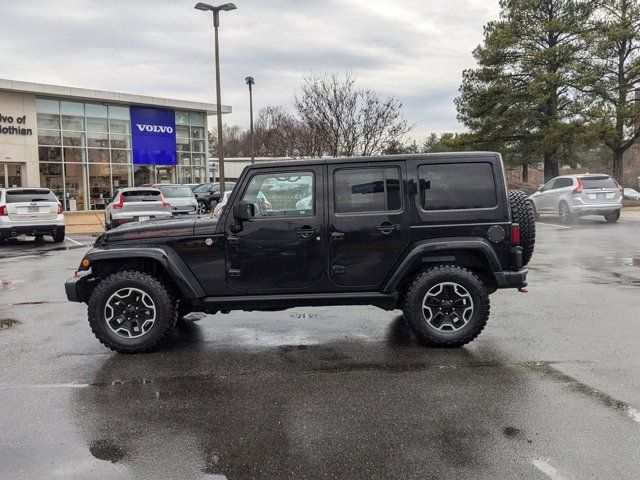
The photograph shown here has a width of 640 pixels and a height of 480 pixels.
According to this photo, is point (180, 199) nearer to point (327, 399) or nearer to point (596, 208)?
point (596, 208)

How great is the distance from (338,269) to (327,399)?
165 centimetres

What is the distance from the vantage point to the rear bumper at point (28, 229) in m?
16.5

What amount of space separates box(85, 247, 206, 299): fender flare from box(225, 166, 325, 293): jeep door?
14.4 inches

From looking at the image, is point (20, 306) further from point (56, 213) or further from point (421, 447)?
point (56, 213)

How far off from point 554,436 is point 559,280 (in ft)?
20.6

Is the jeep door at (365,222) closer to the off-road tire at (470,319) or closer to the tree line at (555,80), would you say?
the off-road tire at (470,319)

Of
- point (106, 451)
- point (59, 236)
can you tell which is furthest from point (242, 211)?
point (59, 236)

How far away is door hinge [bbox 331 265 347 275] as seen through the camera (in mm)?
5891

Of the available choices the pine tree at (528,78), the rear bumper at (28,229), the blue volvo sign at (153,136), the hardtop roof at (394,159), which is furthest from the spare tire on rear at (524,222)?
the blue volvo sign at (153,136)

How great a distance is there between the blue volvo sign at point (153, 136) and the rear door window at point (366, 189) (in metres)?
31.8

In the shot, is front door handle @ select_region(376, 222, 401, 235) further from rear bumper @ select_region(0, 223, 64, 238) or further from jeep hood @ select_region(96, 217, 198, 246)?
rear bumper @ select_region(0, 223, 64, 238)

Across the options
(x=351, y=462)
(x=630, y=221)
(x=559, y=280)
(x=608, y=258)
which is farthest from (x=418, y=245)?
(x=630, y=221)

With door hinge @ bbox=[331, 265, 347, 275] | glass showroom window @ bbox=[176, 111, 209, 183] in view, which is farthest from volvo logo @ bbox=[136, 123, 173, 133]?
door hinge @ bbox=[331, 265, 347, 275]

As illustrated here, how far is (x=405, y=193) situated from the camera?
5906 millimetres
